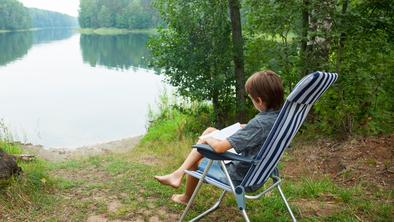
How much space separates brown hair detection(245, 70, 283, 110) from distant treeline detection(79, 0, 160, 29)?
7138cm

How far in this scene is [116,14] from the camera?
90.9 meters

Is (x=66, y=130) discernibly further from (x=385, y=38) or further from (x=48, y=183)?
(x=385, y=38)

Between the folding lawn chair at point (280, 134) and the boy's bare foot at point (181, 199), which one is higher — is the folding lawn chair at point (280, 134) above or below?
above

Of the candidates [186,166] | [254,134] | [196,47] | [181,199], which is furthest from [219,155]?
[196,47]

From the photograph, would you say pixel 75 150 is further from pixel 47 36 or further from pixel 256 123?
pixel 47 36

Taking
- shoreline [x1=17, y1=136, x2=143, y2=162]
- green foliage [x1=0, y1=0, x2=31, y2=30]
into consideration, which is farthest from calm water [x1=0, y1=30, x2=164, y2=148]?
green foliage [x1=0, y1=0, x2=31, y2=30]

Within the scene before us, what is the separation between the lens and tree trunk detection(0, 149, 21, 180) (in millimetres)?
3903

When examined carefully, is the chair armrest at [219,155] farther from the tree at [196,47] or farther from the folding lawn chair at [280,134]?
the tree at [196,47]

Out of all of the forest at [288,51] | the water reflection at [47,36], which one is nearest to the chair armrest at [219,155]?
the forest at [288,51]

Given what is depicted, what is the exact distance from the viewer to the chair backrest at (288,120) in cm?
275

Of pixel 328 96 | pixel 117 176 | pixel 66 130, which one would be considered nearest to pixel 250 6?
pixel 328 96

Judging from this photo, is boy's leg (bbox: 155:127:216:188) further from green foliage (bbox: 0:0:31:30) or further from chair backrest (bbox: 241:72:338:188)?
green foliage (bbox: 0:0:31:30)

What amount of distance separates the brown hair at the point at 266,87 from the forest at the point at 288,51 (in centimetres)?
262

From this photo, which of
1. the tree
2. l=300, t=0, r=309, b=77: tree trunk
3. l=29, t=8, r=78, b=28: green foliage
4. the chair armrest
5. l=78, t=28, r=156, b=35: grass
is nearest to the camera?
the chair armrest
